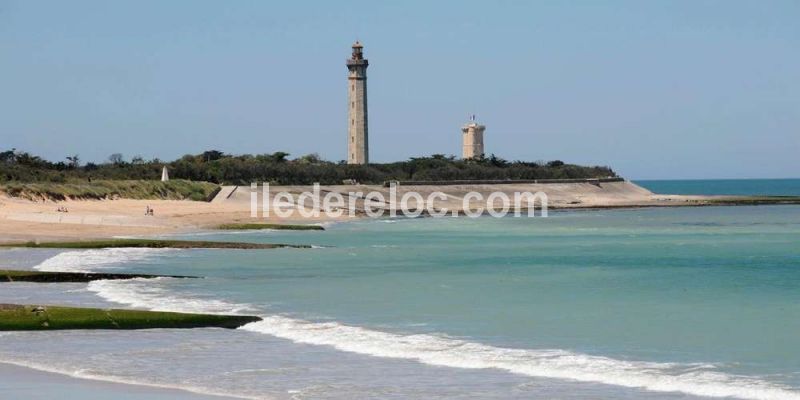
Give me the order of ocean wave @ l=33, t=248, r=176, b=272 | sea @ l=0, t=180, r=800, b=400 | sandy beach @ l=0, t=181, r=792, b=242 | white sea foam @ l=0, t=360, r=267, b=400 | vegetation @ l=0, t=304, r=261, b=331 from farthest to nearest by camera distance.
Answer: sandy beach @ l=0, t=181, r=792, b=242 < ocean wave @ l=33, t=248, r=176, b=272 < vegetation @ l=0, t=304, r=261, b=331 < sea @ l=0, t=180, r=800, b=400 < white sea foam @ l=0, t=360, r=267, b=400

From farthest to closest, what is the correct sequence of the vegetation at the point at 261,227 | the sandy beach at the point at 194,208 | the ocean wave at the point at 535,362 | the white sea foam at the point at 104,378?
the vegetation at the point at 261,227 → the sandy beach at the point at 194,208 → the ocean wave at the point at 535,362 → the white sea foam at the point at 104,378

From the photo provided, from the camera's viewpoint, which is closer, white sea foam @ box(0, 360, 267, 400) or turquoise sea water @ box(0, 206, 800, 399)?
white sea foam @ box(0, 360, 267, 400)

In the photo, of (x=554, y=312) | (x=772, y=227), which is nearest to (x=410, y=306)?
(x=554, y=312)

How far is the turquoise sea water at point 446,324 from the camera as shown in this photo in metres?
14.5

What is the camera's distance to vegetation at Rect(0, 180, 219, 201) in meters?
61.1

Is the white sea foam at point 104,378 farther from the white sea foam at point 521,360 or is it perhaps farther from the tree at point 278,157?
the tree at point 278,157

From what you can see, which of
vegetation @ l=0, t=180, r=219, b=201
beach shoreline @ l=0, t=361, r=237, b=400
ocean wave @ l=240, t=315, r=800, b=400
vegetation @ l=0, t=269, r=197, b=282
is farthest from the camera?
vegetation @ l=0, t=180, r=219, b=201

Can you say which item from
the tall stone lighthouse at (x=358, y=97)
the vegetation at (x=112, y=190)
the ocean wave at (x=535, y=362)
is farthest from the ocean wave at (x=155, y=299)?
the tall stone lighthouse at (x=358, y=97)

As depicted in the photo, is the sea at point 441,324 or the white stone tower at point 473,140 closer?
the sea at point 441,324

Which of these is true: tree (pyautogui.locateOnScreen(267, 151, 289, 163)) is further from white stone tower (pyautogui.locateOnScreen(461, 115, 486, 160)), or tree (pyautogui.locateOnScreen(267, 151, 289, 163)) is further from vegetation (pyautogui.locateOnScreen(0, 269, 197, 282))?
vegetation (pyautogui.locateOnScreen(0, 269, 197, 282))

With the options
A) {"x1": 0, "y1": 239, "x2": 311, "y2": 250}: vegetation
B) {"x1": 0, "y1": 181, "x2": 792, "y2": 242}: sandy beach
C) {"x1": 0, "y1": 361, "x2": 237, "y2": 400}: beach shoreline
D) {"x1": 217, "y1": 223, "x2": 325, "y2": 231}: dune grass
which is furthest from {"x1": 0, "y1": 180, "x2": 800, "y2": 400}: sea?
{"x1": 217, "y1": 223, "x2": 325, "y2": 231}: dune grass

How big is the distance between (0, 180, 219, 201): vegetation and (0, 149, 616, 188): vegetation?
3.59 ft

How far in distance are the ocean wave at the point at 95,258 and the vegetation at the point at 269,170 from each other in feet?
104

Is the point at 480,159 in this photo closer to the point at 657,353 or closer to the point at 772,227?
the point at 772,227
